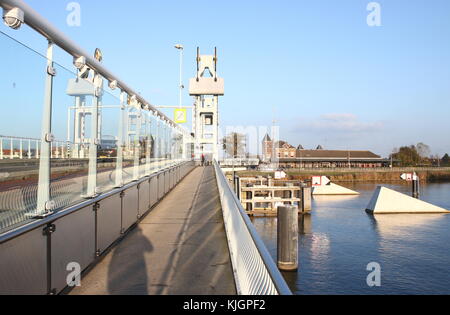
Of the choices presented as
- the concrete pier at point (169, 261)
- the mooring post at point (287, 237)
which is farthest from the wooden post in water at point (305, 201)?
the concrete pier at point (169, 261)

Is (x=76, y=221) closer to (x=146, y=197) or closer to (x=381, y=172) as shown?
(x=146, y=197)

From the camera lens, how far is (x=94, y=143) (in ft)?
18.2

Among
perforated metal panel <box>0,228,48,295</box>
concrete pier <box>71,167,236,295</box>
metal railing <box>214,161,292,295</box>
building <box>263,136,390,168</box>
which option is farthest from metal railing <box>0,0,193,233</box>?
building <box>263,136,390,168</box>

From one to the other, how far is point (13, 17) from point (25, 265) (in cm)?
215

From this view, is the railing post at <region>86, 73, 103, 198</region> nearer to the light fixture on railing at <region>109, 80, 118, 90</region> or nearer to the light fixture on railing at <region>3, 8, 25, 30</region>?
the light fixture on railing at <region>109, 80, 118, 90</region>

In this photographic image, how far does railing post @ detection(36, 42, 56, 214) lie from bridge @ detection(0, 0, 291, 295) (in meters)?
0.01

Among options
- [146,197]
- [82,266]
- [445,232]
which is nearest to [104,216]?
[82,266]

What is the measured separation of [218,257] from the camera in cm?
582

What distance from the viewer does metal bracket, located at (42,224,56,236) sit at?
376cm

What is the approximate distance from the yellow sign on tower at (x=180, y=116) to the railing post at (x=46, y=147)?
→ 2998 centimetres

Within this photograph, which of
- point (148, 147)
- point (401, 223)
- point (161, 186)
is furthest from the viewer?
point (401, 223)

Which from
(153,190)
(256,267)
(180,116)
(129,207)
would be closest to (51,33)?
(256,267)

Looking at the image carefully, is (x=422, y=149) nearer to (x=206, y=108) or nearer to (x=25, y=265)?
(x=206, y=108)
